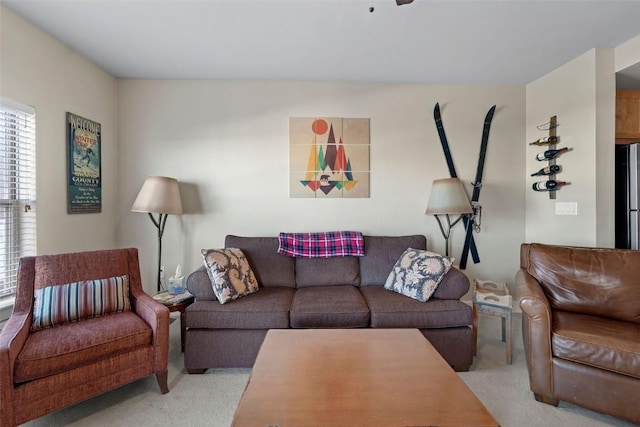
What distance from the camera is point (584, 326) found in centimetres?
167

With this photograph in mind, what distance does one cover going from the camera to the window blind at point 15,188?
6.50ft

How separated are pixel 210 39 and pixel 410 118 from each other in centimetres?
205

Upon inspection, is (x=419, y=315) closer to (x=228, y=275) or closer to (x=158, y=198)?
(x=228, y=275)

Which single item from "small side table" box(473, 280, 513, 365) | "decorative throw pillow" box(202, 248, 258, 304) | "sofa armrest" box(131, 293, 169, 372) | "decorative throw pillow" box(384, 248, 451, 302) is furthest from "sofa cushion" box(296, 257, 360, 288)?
"sofa armrest" box(131, 293, 169, 372)

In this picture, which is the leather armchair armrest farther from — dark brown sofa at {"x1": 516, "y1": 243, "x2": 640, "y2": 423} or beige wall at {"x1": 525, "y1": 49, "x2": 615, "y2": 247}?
beige wall at {"x1": 525, "y1": 49, "x2": 615, "y2": 247}

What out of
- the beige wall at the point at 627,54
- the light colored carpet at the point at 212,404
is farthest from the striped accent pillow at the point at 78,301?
the beige wall at the point at 627,54

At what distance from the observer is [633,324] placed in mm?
1753

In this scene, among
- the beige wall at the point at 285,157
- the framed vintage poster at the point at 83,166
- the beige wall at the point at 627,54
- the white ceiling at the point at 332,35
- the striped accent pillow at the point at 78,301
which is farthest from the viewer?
the beige wall at the point at 285,157

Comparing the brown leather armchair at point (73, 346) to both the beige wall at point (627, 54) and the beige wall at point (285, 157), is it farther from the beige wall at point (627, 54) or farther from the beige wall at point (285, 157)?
the beige wall at point (627, 54)

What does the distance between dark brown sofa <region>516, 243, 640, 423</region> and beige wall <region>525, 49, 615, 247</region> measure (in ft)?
2.25

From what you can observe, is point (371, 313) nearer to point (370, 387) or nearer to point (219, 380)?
point (370, 387)

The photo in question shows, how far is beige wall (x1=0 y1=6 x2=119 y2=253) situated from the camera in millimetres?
1998

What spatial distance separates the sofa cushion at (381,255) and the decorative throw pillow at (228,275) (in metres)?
1.00

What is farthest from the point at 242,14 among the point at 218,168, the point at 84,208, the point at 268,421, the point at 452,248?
the point at 452,248
